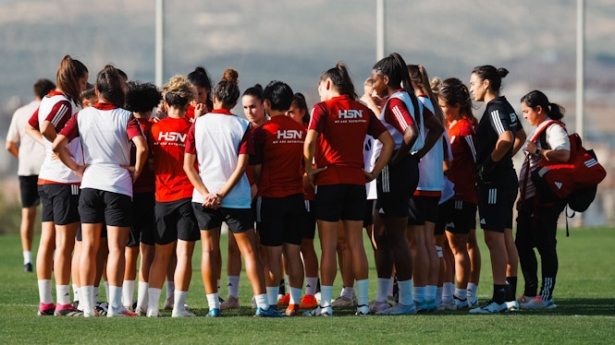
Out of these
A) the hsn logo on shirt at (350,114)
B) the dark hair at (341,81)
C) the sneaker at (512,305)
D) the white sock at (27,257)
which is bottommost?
the sneaker at (512,305)

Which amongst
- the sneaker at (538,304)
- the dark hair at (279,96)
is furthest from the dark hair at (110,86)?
the sneaker at (538,304)

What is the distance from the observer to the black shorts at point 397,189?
8.90 meters

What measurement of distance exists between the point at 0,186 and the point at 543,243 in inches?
625

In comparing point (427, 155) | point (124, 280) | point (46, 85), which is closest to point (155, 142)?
point (124, 280)

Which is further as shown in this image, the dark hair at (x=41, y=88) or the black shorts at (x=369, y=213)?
the dark hair at (x=41, y=88)

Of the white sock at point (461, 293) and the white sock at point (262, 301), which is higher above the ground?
the white sock at point (262, 301)

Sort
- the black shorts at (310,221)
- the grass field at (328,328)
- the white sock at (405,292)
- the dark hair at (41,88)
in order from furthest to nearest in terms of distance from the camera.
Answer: the dark hair at (41,88) < the black shorts at (310,221) < the white sock at (405,292) < the grass field at (328,328)

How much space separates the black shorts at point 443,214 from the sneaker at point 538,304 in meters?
0.97

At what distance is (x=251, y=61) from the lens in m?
26.2

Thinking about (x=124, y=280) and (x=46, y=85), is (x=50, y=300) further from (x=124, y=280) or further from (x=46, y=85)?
(x=46, y=85)

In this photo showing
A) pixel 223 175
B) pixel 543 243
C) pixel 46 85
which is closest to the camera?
pixel 223 175

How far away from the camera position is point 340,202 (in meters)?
8.73

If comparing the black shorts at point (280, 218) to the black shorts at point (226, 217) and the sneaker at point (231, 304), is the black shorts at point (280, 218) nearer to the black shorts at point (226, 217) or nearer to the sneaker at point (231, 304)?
the black shorts at point (226, 217)

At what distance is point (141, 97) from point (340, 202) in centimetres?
178
